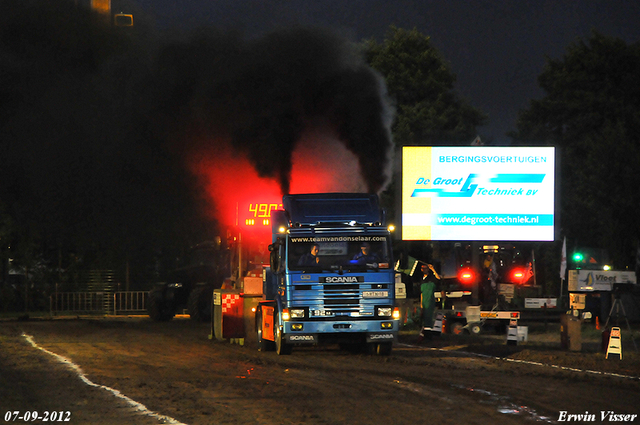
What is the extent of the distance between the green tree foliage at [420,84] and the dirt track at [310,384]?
25.3 meters

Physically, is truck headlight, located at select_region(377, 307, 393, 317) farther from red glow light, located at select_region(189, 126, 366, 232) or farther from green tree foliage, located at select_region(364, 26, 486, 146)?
green tree foliage, located at select_region(364, 26, 486, 146)

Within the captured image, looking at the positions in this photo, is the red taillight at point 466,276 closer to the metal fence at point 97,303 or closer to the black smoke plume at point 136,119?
the black smoke plume at point 136,119

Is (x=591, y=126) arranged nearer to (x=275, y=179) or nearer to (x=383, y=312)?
(x=275, y=179)

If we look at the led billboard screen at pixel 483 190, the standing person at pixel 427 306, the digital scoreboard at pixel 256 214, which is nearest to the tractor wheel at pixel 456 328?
the standing person at pixel 427 306

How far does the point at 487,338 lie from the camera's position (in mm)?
22656

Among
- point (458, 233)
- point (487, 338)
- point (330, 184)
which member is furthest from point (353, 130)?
point (487, 338)

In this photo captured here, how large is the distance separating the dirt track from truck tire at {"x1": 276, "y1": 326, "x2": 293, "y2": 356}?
0.26 m

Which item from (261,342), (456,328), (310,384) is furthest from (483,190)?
(310,384)

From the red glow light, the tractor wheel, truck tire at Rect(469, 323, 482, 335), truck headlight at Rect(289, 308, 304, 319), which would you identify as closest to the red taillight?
the tractor wheel

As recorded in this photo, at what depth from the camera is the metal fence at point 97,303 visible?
36312 mm

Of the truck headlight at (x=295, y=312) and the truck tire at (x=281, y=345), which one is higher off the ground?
the truck headlight at (x=295, y=312)

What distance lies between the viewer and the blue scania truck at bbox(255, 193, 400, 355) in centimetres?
1664

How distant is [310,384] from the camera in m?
12.6

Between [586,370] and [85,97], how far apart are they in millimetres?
31089
